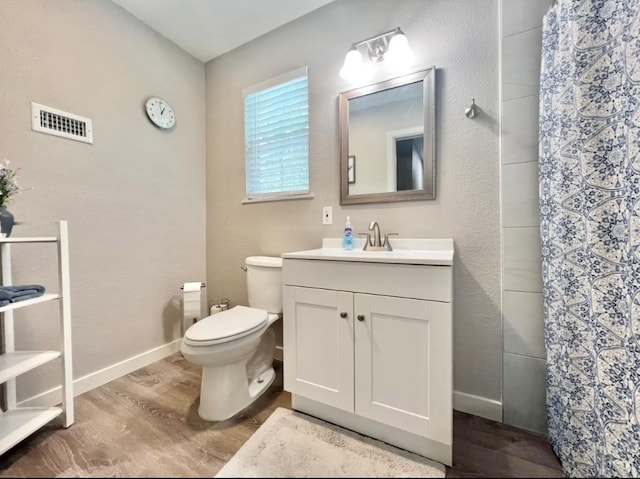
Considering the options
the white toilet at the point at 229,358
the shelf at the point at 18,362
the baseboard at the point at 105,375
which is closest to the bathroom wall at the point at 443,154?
the white toilet at the point at 229,358

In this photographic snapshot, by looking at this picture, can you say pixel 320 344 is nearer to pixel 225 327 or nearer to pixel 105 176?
pixel 225 327

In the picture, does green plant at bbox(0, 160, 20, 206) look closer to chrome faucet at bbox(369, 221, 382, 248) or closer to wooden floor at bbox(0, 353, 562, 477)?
wooden floor at bbox(0, 353, 562, 477)

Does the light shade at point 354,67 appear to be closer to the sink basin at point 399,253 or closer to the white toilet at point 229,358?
the sink basin at point 399,253

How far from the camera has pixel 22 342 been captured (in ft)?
4.29

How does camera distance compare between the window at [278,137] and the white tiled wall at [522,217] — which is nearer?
the white tiled wall at [522,217]

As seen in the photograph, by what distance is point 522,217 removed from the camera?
119 cm

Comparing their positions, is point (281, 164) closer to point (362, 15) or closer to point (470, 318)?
point (362, 15)

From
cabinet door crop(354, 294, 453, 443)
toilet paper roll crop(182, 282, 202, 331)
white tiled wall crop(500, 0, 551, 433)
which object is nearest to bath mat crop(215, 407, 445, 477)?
cabinet door crop(354, 294, 453, 443)

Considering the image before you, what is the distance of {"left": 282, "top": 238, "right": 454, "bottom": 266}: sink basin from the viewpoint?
3.42 ft

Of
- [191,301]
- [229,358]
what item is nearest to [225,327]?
[229,358]

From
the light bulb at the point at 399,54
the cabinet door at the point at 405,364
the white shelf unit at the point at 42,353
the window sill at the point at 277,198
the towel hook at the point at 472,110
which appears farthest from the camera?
the window sill at the point at 277,198

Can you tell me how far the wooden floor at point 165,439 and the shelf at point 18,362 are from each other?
28cm

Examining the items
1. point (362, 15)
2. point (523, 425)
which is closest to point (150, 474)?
point (523, 425)

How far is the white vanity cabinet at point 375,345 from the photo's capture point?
3.25ft
